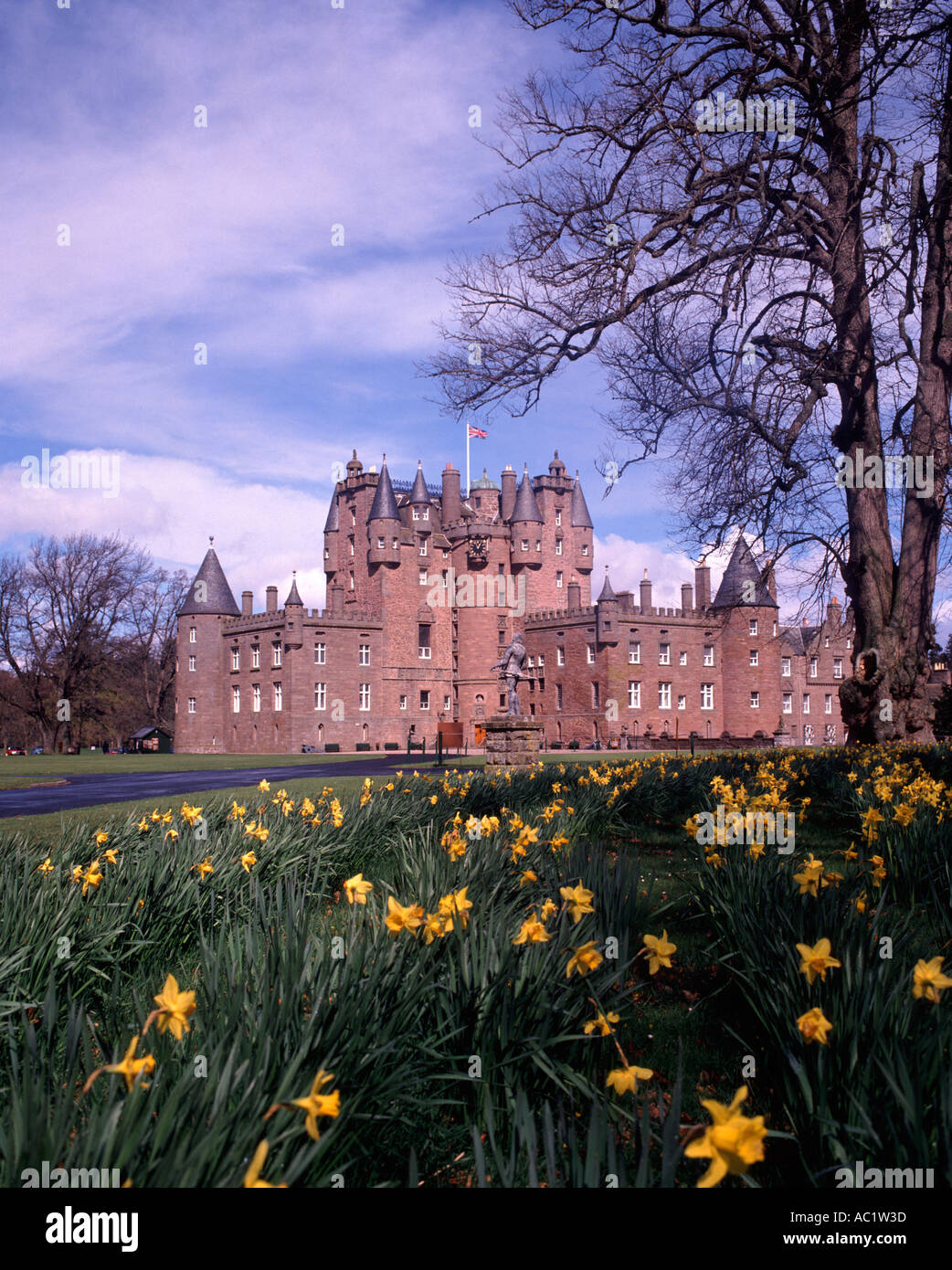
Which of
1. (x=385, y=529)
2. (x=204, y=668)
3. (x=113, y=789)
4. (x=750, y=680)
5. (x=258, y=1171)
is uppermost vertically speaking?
(x=385, y=529)

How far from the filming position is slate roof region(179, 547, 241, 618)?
59.8 metres

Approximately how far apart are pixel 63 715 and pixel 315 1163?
166ft

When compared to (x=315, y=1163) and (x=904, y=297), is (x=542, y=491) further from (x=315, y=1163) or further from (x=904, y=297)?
(x=315, y=1163)

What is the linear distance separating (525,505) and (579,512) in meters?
8.60

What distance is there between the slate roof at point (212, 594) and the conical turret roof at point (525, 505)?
20478 millimetres

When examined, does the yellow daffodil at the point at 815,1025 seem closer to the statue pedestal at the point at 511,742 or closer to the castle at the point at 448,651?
the statue pedestal at the point at 511,742

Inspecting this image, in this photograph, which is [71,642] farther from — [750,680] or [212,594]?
[750,680]

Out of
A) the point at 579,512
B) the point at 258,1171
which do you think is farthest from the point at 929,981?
the point at 579,512

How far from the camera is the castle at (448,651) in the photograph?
5631 cm

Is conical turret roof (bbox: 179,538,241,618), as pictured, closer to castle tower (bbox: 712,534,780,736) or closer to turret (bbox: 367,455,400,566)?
turret (bbox: 367,455,400,566)

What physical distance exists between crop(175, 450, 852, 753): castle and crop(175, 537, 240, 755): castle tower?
0.34 feet

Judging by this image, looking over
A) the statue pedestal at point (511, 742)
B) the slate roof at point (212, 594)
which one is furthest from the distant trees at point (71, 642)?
the statue pedestal at point (511, 742)

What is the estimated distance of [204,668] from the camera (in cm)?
5978
